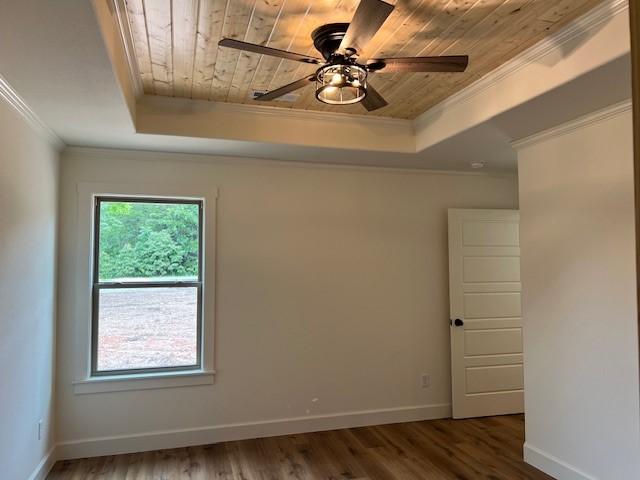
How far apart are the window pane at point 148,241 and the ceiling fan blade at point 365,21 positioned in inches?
95.8

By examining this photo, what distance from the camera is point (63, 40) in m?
1.78

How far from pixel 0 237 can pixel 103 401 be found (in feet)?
5.78

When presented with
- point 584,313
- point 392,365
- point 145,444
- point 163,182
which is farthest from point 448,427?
point 163,182

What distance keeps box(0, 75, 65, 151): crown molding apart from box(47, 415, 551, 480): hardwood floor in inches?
94.2

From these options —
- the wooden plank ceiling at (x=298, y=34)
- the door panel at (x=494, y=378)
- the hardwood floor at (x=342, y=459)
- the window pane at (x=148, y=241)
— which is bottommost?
the hardwood floor at (x=342, y=459)

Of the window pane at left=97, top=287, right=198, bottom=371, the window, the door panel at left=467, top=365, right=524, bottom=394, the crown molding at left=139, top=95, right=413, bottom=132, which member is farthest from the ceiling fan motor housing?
the door panel at left=467, top=365, right=524, bottom=394

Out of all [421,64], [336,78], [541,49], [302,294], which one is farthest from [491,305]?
[336,78]

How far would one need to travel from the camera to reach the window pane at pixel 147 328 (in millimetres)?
3645

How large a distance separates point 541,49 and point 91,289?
3550mm

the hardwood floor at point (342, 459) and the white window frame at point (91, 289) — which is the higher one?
the white window frame at point (91, 289)

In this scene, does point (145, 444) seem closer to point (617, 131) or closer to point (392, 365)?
point (392, 365)

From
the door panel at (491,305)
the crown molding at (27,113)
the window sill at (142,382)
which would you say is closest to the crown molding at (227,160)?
the crown molding at (27,113)

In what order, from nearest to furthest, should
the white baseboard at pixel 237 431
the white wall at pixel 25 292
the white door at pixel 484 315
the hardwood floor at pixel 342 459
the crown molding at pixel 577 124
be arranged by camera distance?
the white wall at pixel 25 292, the crown molding at pixel 577 124, the hardwood floor at pixel 342 459, the white baseboard at pixel 237 431, the white door at pixel 484 315

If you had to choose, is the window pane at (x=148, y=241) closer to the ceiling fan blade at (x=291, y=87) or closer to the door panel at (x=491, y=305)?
the ceiling fan blade at (x=291, y=87)
